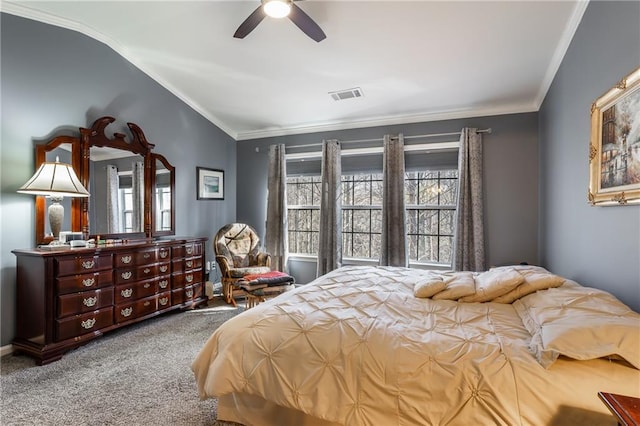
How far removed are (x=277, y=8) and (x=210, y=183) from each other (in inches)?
131

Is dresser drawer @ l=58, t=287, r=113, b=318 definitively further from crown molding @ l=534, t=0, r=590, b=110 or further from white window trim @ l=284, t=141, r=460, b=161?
crown molding @ l=534, t=0, r=590, b=110

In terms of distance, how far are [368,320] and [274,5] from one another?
2174mm

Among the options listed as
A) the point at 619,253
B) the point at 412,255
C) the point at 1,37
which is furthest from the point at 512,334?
the point at 1,37

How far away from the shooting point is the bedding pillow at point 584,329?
1.21 m

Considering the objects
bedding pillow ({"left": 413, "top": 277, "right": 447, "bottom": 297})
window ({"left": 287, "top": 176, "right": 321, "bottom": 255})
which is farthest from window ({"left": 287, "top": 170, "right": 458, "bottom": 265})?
bedding pillow ({"left": 413, "top": 277, "right": 447, "bottom": 297})

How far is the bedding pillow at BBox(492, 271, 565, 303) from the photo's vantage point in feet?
6.31

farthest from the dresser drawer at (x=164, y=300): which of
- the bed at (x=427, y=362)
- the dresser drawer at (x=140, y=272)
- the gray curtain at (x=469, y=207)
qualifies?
the gray curtain at (x=469, y=207)

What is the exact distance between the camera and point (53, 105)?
10.1 ft

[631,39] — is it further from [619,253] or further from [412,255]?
[412,255]

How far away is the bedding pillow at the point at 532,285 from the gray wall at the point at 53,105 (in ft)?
13.4

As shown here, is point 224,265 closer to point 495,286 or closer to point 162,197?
point 162,197

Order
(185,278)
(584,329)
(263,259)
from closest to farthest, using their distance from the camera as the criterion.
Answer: (584,329) < (185,278) < (263,259)

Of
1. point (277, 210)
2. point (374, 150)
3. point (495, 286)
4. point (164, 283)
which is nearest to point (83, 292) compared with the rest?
point (164, 283)

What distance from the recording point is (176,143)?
4441 millimetres
